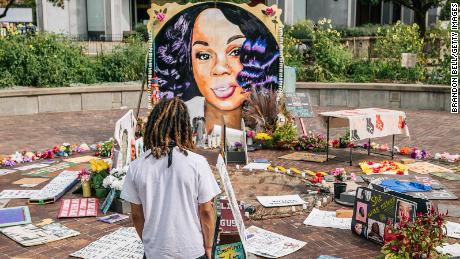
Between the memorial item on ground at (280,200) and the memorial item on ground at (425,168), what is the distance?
2709 mm

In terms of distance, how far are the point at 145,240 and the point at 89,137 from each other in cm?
912

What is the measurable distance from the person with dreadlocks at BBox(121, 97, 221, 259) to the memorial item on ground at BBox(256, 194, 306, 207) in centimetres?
375

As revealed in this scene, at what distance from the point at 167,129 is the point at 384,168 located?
20.8 ft

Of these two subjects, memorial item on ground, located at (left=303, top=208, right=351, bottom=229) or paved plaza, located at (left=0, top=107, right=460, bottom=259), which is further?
memorial item on ground, located at (left=303, top=208, right=351, bottom=229)

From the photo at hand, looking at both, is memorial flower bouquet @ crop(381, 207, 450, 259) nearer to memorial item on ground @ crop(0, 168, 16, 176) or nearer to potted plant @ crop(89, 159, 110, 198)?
potted plant @ crop(89, 159, 110, 198)

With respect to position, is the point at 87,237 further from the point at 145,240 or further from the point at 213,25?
the point at 213,25

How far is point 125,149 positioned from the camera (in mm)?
7719

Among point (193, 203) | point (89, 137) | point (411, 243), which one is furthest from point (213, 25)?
point (193, 203)

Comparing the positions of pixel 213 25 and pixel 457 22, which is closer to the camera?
pixel 213 25

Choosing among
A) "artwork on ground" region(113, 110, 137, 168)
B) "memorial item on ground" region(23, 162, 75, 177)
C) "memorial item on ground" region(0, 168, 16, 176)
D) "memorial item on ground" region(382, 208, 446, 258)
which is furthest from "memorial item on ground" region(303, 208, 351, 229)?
"memorial item on ground" region(0, 168, 16, 176)

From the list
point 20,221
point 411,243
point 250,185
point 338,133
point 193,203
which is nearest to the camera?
point 193,203

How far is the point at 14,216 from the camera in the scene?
6902mm

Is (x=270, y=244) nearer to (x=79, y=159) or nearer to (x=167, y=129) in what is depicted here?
(x=167, y=129)

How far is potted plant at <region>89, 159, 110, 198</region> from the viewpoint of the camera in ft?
25.0
